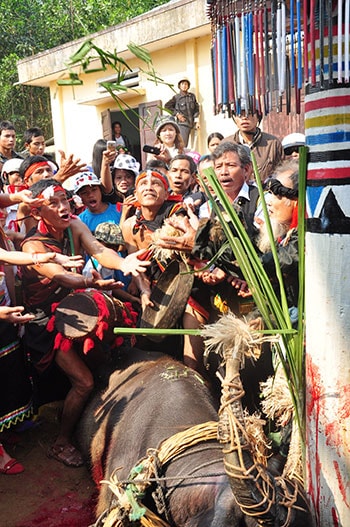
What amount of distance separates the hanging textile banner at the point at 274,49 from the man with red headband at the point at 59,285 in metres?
2.04

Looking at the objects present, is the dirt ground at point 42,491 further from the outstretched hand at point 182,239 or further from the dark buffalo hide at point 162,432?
the outstretched hand at point 182,239

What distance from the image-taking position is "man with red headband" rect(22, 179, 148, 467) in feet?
12.8

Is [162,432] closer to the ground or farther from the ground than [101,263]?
closer to the ground

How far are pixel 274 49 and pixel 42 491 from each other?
2.94 m

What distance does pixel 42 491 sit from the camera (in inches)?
140

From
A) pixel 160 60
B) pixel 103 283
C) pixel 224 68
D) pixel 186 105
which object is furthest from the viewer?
pixel 160 60

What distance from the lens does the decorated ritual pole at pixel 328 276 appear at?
5.26 ft

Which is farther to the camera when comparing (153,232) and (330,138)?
(153,232)

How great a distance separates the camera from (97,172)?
660 centimetres

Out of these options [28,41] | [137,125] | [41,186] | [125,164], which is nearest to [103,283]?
[41,186]

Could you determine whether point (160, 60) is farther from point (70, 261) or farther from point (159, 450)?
point (159, 450)

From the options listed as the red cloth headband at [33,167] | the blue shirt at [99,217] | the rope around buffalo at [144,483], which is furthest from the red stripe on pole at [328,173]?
the red cloth headband at [33,167]

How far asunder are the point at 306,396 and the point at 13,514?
2.24m

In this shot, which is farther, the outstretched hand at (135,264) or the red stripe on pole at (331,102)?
the outstretched hand at (135,264)
